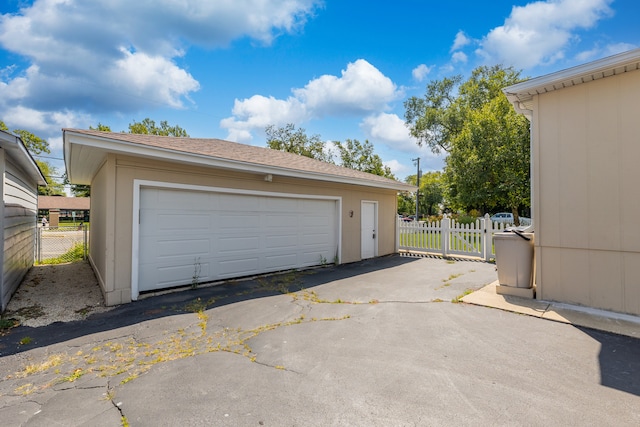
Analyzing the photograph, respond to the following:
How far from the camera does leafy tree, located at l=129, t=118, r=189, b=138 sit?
31.5 meters

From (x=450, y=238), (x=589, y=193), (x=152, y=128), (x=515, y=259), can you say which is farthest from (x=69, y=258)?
(x=152, y=128)

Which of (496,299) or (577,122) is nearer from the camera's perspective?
(577,122)

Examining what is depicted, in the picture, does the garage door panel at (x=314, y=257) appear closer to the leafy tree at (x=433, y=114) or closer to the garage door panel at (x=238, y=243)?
the garage door panel at (x=238, y=243)

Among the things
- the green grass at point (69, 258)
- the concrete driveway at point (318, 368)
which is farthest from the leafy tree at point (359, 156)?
the concrete driveway at point (318, 368)

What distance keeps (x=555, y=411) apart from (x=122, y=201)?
6.42 metres

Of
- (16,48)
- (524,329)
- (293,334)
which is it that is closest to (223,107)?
(16,48)

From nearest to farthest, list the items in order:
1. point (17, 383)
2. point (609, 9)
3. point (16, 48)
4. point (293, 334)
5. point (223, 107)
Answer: point (17, 383)
point (293, 334)
point (609, 9)
point (16, 48)
point (223, 107)

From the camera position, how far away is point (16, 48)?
1212 centimetres

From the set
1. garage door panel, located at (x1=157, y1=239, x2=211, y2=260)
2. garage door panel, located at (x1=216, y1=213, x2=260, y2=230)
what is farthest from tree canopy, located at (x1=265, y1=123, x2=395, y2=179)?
garage door panel, located at (x1=157, y1=239, x2=211, y2=260)

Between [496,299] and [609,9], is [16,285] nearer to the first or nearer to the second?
[496,299]

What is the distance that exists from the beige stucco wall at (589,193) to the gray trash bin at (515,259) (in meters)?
0.19

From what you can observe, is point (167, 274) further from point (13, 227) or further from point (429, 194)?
point (429, 194)

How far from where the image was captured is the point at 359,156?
103 feet

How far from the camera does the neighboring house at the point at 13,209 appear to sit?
194 inches
